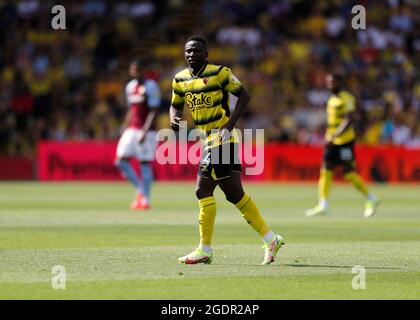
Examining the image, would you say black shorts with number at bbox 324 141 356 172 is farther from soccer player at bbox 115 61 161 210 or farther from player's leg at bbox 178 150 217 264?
player's leg at bbox 178 150 217 264

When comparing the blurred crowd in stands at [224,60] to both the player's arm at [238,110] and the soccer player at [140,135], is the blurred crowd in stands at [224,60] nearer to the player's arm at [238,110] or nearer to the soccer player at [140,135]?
the soccer player at [140,135]

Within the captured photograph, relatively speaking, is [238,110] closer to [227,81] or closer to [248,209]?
[227,81]

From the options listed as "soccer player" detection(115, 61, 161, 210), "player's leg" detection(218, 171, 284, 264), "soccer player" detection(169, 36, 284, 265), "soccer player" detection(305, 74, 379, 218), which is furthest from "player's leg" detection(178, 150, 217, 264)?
"soccer player" detection(115, 61, 161, 210)

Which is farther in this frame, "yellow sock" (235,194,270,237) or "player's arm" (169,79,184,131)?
"player's arm" (169,79,184,131)

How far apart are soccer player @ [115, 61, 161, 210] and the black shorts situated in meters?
8.73

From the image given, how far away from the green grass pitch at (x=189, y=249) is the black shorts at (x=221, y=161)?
3.14 ft

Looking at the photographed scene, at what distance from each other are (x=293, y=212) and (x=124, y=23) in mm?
19447

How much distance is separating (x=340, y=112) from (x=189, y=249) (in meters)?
7.83

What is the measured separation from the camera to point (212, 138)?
37.8ft

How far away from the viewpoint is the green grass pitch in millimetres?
9453

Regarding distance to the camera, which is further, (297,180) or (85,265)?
(297,180)

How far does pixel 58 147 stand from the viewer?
3275 cm
